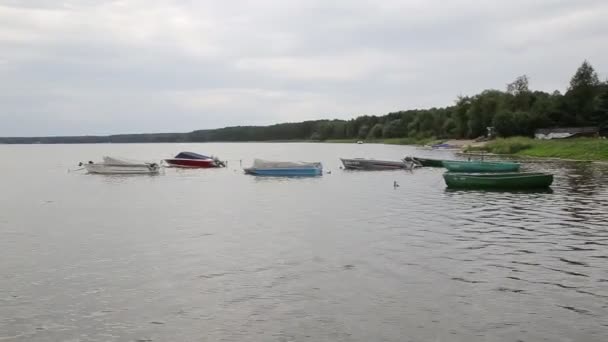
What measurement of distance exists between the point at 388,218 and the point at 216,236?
34.8 feet

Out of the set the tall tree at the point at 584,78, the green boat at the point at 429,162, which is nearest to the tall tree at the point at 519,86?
the tall tree at the point at 584,78

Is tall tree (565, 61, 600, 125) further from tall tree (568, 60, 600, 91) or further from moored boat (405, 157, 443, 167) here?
moored boat (405, 157, 443, 167)

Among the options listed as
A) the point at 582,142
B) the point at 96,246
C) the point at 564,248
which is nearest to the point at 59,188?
the point at 96,246

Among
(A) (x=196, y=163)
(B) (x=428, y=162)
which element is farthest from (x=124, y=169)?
(B) (x=428, y=162)

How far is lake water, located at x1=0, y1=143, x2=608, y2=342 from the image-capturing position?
1446 centimetres

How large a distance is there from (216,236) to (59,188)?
36104 millimetres

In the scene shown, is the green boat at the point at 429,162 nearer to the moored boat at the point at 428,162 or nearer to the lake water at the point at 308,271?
Result: the moored boat at the point at 428,162

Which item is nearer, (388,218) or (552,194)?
(388,218)

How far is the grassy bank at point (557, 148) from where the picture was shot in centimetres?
8644

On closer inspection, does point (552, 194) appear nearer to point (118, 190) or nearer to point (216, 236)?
point (216, 236)

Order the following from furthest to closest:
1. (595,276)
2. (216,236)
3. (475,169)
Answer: (475,169)
(216,236)
(595,276)

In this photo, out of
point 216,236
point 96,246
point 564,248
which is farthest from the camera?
point 216,236

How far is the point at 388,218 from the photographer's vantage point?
3303 centimetres

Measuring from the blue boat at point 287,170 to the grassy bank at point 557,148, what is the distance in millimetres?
43088
